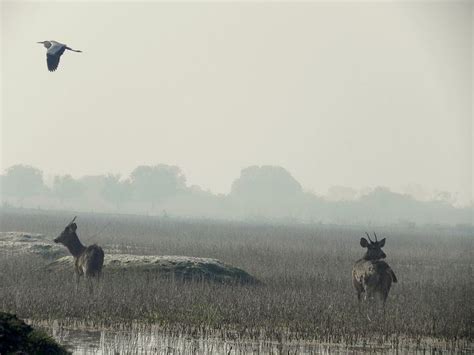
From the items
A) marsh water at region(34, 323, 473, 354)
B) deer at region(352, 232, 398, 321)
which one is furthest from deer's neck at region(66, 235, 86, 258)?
deer at region(352, 232, 398, 321)

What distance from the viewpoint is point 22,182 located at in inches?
7328

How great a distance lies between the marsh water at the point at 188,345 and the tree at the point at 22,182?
17531cm

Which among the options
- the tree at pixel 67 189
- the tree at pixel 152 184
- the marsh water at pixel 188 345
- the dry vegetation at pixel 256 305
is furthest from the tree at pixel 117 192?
the marsh water at pixel 188 345

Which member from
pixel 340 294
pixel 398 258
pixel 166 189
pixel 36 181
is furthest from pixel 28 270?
pixel 36 181

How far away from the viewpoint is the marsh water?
504 inches

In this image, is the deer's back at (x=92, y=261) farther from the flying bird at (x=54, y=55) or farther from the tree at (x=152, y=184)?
the tree at (x=152, y=184)

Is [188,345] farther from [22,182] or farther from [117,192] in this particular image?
[22,182]

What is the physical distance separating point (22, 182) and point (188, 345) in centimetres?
17966

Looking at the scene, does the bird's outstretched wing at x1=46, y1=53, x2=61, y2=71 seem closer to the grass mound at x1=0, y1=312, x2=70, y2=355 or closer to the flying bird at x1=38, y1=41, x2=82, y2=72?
the flying bird at x1=38, y1=41, x2=82, y2=72

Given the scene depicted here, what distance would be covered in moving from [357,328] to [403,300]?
4972mm

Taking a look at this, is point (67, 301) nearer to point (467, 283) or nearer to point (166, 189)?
point (467, 283)

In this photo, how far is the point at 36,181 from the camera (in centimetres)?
18900

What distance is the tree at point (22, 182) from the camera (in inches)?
7343

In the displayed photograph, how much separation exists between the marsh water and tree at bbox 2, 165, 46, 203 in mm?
175305
